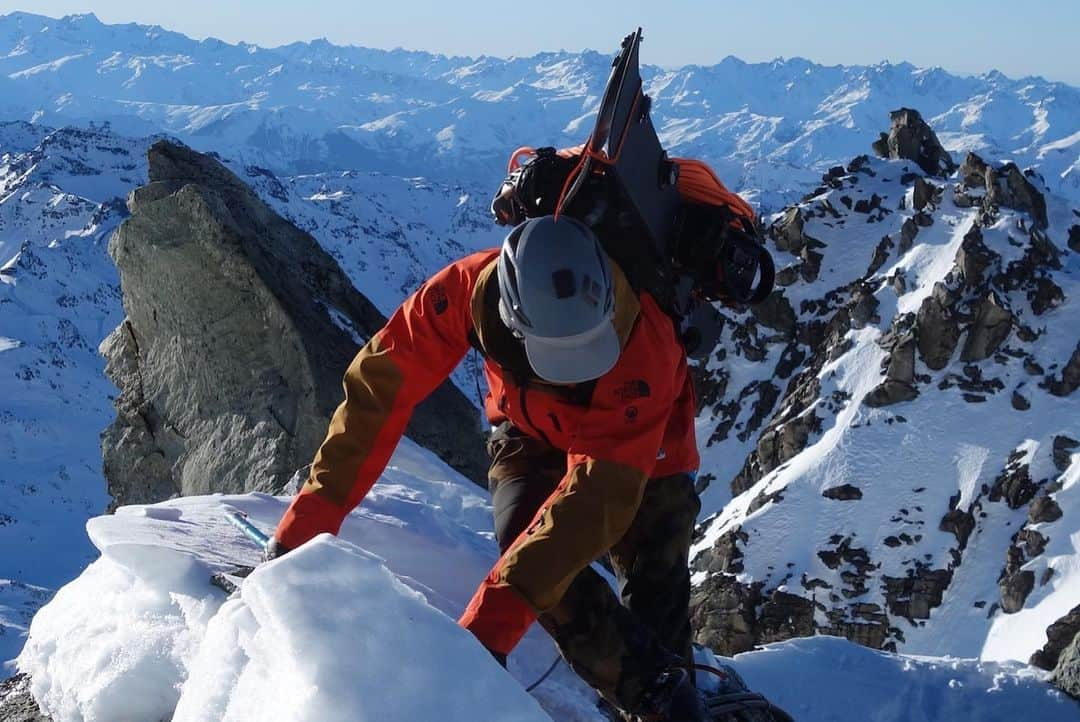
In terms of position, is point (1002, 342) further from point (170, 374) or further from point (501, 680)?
point (501, 680)

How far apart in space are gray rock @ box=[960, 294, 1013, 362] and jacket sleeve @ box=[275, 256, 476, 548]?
7897 centimetres

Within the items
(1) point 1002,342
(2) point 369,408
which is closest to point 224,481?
(2) point 369,408

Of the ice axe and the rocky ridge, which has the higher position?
the ice axe

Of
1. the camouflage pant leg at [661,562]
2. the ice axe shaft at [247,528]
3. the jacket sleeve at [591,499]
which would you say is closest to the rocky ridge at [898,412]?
the camouflage pant leg at [661,562]

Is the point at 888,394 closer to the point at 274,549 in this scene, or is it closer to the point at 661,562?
the point at 661,562

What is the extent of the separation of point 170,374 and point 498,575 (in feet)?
35.0

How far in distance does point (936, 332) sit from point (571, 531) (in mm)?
79330

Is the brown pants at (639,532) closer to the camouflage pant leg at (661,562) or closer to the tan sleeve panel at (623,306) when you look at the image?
the camouflage pant leg at (661,562)

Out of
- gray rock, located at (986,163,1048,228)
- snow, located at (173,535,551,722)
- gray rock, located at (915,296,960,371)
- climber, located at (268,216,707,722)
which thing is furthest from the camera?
gray rock, located at (986,163,1048,228)

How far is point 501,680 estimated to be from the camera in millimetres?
3291

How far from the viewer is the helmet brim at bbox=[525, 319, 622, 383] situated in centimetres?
464

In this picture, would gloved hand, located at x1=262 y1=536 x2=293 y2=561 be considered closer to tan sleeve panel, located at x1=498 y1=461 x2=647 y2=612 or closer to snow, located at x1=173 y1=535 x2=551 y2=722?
tan sleeve panel, located at x1=498 y1=461 x2=647 y2=612

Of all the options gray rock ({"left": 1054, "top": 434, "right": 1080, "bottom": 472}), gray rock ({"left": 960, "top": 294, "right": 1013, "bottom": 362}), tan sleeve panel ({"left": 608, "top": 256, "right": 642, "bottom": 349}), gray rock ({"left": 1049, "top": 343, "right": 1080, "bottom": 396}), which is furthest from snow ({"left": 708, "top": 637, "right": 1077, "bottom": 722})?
gray rock ({"left": 960, "top": 294, "right": 1013, "bottom": 362})

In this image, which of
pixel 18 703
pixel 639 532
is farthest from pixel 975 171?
pixel 18 703
